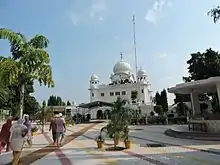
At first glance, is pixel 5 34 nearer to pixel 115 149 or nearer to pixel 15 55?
pixel 15 55

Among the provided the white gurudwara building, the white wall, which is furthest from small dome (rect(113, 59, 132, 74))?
the white wall

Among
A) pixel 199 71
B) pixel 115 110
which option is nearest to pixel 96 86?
pixel 199 71

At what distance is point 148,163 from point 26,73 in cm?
942

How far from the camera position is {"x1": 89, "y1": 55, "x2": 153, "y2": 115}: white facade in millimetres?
64000

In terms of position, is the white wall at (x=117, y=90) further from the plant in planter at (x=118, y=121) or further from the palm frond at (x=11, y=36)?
the plant in planter at (x=118, y=121)

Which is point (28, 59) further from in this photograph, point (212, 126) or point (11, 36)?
point (212, 126)

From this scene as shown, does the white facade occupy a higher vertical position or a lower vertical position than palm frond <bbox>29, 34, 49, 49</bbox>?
higher

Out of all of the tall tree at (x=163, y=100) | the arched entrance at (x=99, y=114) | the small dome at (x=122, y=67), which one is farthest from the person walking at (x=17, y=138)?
the small dome at (x=122, y=67)

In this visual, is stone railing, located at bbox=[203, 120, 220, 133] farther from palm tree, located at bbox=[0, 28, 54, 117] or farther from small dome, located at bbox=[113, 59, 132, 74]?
small dome, located at bbox=[113, 59, 132, 74]

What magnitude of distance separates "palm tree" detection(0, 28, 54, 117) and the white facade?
156 ft

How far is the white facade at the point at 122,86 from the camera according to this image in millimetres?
64000

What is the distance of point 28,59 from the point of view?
14.6m

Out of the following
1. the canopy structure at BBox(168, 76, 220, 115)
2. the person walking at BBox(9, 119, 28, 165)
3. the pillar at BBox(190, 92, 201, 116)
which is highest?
the canopy structure at BBox(168, 76, 220, 115)

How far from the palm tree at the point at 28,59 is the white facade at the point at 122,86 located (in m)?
47.6
